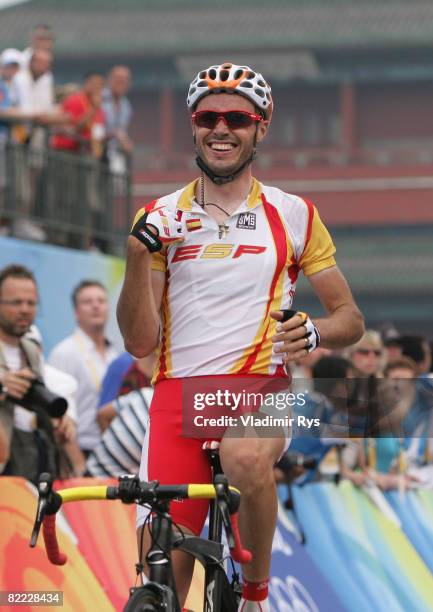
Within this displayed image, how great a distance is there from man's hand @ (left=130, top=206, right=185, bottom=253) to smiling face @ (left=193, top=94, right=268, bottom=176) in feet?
0.90

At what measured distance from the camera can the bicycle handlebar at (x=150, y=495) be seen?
16.8 ft

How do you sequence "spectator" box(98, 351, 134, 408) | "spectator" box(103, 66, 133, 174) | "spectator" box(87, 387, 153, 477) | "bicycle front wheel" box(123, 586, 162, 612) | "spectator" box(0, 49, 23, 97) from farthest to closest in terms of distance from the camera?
"spectator" box(103, 66, 133, 174)
"spectator" box(0, 49, 23, 97)
"spectator" box(98, 351, 134, 408)
"spectator" box(87, 387, 153, 477)
"bicycle front wheel" box(123, 586, 162, 612)

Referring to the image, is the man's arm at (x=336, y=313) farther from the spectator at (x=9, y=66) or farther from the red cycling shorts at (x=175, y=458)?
the spectator at (x=9, y=66)

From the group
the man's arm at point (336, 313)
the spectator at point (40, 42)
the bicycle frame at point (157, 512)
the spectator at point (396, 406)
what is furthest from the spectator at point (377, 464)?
the spectator at point (40, 42)

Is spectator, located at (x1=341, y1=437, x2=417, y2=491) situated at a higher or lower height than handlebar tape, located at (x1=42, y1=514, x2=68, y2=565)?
higher

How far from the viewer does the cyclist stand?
5.71m

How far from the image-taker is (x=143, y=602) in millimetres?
5059

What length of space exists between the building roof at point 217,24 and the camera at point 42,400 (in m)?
55.3

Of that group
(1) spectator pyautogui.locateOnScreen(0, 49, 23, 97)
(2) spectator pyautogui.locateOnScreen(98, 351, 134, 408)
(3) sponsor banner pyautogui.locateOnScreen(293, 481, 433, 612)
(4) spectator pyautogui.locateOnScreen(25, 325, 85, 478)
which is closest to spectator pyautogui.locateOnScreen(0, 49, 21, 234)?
(1) spectator pyautogui.locateOnScreen(0, 49, 23, 97)

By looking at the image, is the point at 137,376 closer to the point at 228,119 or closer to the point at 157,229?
the point at 228,119

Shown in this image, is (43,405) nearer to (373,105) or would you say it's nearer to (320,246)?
(320,246)

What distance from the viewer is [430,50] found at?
63.7 metres

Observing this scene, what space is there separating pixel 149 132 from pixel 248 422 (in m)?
58.6

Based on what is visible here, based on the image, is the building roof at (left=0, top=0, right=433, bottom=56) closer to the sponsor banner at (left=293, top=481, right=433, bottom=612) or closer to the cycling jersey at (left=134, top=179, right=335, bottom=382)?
the sponsor banner at (left=293, top=481, right=433, bottom=612)
